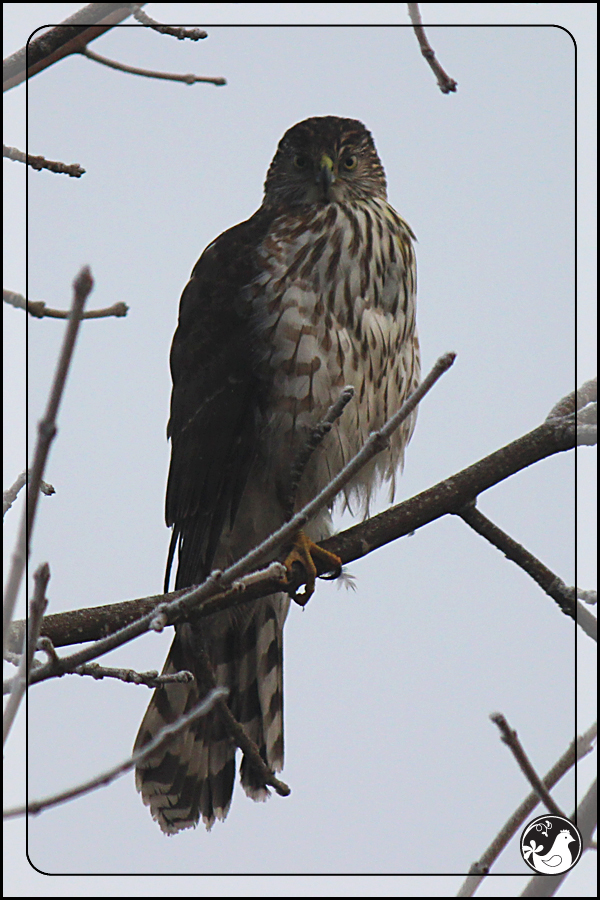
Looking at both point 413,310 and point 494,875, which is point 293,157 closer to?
point 413,310

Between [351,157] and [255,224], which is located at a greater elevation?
[351,157]

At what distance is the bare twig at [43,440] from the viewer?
0.68m

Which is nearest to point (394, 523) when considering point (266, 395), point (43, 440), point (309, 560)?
point (309, 560)

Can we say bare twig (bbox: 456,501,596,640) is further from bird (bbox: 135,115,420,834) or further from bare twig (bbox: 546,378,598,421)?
bird (bbox: 135,115,420,834)

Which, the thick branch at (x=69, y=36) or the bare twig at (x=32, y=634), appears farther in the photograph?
the thick branch at (x=69, y=36)

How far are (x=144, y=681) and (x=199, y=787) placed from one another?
3.08ft

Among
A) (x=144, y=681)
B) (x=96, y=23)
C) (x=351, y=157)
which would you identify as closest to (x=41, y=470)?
(x=144, y=681)

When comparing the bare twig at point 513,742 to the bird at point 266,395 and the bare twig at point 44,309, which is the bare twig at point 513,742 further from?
the bird at point 266,395

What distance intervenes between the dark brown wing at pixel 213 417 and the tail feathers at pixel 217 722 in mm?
246

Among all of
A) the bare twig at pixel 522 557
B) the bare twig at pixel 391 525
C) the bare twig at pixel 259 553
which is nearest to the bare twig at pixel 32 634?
the bare twig at pixel 259 553

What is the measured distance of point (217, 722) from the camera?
2412 mm

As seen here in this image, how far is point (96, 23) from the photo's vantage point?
1.47 metres

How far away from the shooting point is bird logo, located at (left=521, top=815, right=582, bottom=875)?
5.06 feet

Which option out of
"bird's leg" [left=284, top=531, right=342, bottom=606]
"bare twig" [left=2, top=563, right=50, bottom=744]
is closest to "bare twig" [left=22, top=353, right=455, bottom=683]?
"bare twig" [left=2, top=563, right=50, bottom=744]
